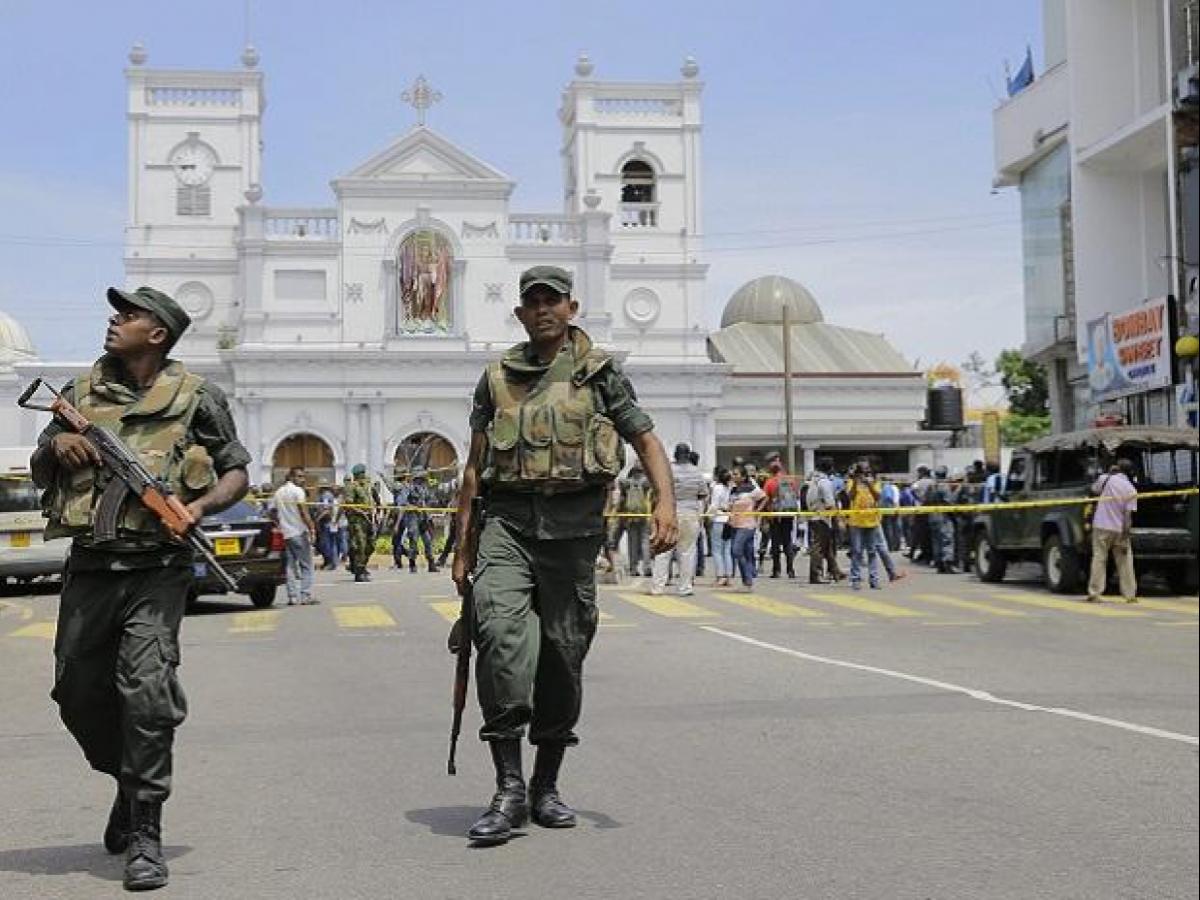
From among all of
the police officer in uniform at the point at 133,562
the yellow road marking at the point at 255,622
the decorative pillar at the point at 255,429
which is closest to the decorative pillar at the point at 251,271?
the decorative pillar at the point at 255,429

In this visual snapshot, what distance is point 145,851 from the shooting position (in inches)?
204

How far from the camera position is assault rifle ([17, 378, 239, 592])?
523 centimetres

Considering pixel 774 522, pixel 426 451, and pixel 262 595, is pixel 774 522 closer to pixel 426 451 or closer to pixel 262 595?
pixel 262 595

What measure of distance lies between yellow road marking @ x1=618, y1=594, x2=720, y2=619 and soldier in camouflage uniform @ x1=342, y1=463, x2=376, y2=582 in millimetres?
4224

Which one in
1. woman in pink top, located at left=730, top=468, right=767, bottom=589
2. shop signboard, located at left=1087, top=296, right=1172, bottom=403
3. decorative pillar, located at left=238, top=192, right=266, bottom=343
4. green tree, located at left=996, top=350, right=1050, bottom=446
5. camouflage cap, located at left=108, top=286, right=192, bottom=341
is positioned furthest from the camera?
green tree, located at left=996, top=350, right=1050, bottom=446

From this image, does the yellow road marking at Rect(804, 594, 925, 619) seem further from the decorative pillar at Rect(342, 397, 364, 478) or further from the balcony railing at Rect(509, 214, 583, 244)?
the balcony railing at Rect(509, 214, 583, 244)

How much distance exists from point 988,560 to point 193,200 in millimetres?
46941

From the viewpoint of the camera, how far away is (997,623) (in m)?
15.0

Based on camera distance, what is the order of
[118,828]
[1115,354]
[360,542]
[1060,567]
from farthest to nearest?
1. [1115,354]
2. [360,542]
3. [1060,567]
4. [118,828]

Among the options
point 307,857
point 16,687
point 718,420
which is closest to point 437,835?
point 307,857

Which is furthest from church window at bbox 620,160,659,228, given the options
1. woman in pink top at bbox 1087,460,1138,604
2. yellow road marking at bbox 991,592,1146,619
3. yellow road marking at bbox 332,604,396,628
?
woman in pink top at bbox 1087,460,1138,604

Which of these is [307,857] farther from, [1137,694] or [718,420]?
[718,420]

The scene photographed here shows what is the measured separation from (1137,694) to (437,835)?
5226 mm

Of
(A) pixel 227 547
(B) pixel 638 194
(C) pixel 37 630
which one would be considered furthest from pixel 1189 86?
(B) pixel 638 194
